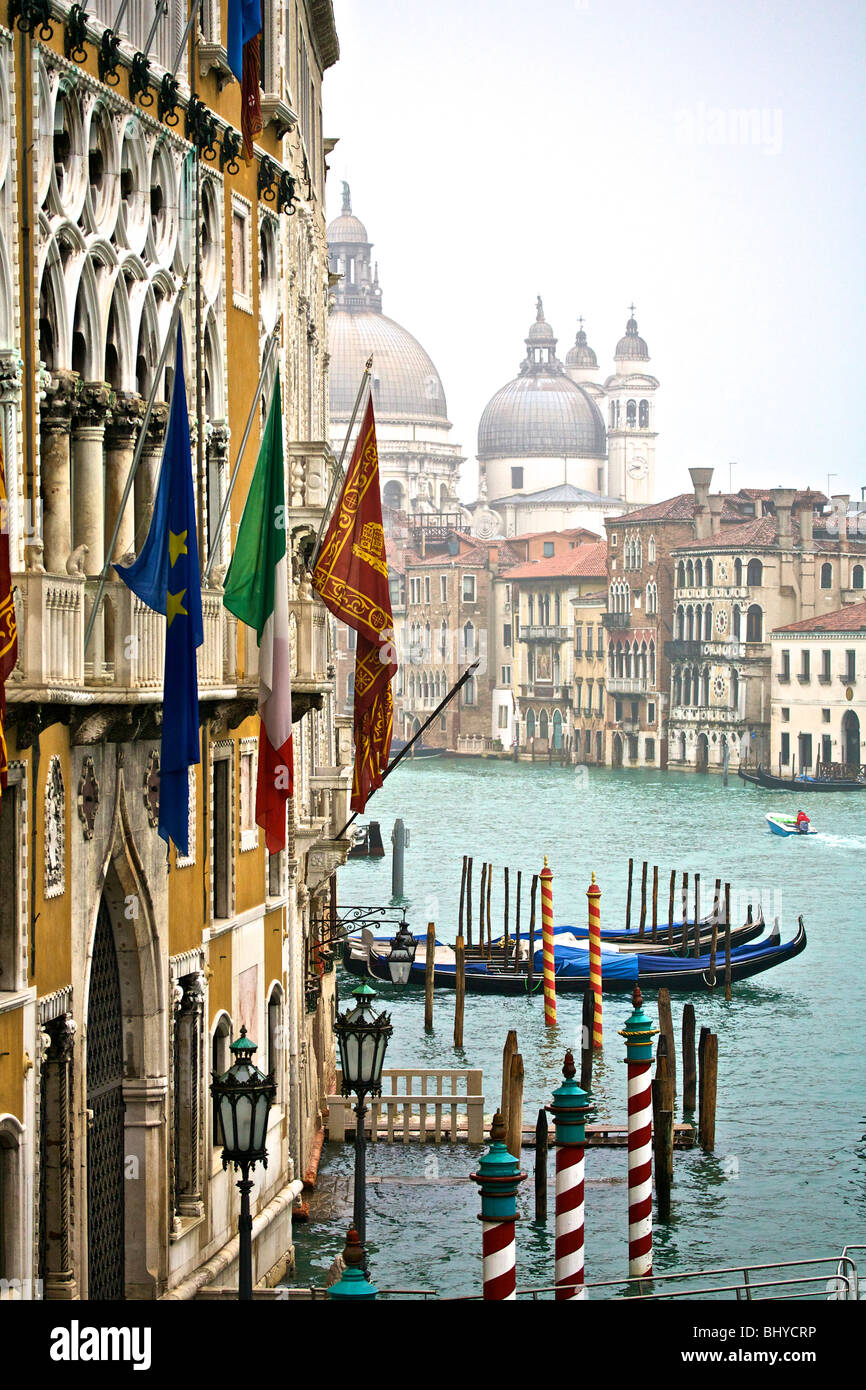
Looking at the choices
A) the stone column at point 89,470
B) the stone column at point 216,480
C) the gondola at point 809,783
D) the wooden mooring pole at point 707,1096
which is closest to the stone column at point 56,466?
the stone column at point 89,470

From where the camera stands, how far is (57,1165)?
632cm

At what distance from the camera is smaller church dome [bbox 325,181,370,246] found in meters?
95.5

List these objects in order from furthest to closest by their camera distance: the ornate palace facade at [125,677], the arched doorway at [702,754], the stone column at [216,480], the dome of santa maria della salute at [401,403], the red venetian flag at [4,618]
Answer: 1. the dome of santa maria della salute at [401,403]
2. the arched doorway at [702,754]
3. the stone column at [216,480]
4. the ornate palace facade at [125,677]
5. the red venetian flag at [4,618]

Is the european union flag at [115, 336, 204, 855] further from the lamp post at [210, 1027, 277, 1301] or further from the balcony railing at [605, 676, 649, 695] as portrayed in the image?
the balcony railing at [605, 676, 649, 695]

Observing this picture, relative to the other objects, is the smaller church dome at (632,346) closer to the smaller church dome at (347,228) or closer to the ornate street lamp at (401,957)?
the smaller church dome at (347,228)

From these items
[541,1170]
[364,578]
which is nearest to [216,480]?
[364,578]

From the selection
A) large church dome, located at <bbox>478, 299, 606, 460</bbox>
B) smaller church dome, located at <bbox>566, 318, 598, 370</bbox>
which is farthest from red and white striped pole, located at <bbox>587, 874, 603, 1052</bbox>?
smaller church dome, located at <bbox>566, 318, 598, 370</bbox>

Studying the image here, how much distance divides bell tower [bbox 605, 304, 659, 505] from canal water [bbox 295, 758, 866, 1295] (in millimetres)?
49385

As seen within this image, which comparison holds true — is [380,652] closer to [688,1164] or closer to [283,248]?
[283,248]

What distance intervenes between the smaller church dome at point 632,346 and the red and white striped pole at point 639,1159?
273 feet

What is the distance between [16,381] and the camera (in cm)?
593

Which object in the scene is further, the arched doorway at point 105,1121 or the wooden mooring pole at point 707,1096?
the wooden mooring pole at point 707,1096

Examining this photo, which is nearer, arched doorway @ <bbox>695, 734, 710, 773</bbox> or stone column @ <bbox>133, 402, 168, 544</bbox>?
stone column @ <bbox>133, 402, 168, 544</bbox>

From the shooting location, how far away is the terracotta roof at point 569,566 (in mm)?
66438
